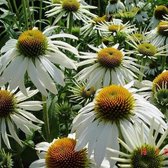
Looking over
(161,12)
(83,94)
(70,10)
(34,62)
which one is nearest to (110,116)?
(34,62)

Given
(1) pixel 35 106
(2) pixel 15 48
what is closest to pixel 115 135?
(1) pixel 35 106

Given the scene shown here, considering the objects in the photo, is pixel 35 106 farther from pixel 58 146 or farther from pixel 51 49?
pixel 58 146

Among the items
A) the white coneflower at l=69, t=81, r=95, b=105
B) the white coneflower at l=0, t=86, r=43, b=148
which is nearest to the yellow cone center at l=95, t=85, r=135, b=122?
the white coneflower at l=0, t=86, r=43, b=148

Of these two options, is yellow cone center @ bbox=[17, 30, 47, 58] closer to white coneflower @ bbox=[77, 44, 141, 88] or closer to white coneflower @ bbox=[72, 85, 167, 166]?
white coneflower @ bbox=[77, 44, 141, 88]

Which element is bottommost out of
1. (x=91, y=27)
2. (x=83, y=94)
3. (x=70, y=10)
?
(x=83, y=94)

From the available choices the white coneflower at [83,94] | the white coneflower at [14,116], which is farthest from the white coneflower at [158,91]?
the white coneflower at [14,116]

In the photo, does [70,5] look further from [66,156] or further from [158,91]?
[66,156]

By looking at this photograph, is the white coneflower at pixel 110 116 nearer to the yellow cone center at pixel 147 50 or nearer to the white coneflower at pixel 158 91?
the white coneflower at pixel 158 91

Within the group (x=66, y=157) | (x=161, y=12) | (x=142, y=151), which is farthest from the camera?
(x=161, y=12)
